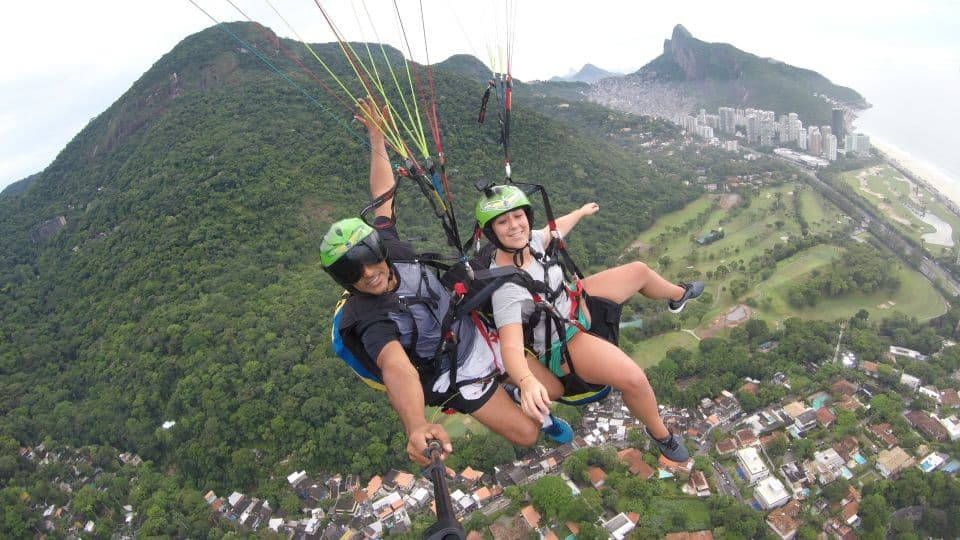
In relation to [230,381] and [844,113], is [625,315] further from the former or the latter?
[844,113]

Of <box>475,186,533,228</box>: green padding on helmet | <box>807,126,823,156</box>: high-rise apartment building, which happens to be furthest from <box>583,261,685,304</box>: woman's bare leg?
<box>807,126,823,156</box>: high-rise apartment building

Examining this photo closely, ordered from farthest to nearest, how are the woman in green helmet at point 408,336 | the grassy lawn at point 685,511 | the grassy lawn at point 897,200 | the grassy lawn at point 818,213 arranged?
the grassy lawn at point 818,213 < the grassy lawn at point 897,200 < the grassy lawn at point 685,511 < the woman in green helmet at point 408,336

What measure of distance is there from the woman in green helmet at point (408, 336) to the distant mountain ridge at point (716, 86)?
2006 inches

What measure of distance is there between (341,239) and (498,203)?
0.87 meters

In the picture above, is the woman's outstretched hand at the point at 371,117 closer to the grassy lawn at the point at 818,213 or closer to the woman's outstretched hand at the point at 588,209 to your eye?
the woman's outstretched hand at the point at 588,209

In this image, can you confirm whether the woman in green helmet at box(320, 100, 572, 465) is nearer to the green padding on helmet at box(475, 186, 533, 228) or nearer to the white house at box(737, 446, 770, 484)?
the green padding on helmet at box(475, 186, 533, 228)

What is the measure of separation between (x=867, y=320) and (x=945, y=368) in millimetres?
2930

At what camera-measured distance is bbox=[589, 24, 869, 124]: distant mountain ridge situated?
1897 inches

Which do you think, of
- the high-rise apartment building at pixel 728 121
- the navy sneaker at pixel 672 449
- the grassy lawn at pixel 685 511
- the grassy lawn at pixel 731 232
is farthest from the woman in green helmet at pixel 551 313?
the high-rise apartment building at pixel 728 121

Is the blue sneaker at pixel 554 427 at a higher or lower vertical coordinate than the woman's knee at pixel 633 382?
lower

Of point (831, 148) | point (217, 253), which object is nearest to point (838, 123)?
point (831, 148)

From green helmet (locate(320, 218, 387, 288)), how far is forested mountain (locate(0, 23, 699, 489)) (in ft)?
16.1

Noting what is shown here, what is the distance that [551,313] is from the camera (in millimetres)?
2756

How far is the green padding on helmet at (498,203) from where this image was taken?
9.13 ft
